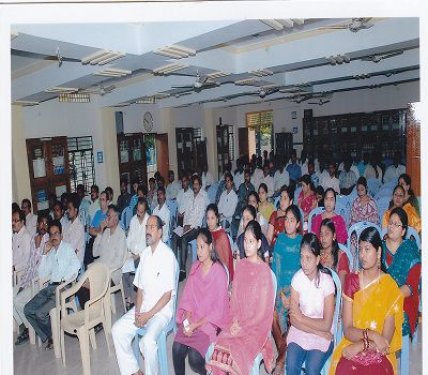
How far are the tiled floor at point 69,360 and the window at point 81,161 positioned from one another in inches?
183

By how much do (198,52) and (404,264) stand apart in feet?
9.83

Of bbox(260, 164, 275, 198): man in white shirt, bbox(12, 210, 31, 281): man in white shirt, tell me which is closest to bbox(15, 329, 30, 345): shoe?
bbox(12, 210, 31, 281): man in white shirt

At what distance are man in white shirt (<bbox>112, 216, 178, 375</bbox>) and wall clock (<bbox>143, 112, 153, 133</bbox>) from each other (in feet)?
22.8

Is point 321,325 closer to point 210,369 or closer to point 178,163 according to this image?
point 210,369

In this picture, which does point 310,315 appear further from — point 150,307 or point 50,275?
point 50,275

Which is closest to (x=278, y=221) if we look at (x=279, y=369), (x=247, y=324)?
(x=279, y=369)

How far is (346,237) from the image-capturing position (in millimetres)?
4004

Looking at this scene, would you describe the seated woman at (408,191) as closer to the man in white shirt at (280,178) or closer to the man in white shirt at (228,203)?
the man in white shirt at (228,203)

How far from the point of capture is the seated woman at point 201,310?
8.79ft

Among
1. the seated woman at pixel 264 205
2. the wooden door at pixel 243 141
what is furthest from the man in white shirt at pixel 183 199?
the wooden door at pixel 243 141

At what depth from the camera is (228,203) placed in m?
6.11

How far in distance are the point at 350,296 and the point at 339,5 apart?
1.57 m

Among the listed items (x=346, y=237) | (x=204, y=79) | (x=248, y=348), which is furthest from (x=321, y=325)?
(x=204, y=79)

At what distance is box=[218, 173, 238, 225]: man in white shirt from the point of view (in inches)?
239
